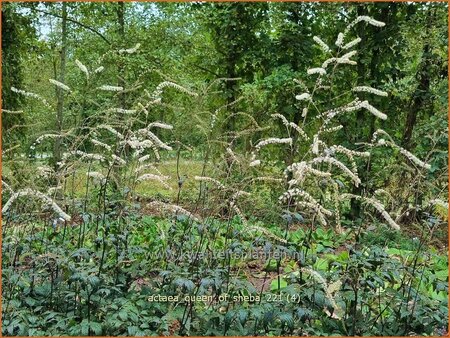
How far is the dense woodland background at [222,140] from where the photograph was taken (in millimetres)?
3367

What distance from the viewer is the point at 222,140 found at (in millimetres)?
5137

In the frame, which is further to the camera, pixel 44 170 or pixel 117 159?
pixel 44 170

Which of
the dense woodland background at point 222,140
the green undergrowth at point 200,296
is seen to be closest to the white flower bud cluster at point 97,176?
the dense woodland background at point 222,140

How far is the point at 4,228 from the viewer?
4086mm

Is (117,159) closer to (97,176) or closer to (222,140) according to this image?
(97,176)

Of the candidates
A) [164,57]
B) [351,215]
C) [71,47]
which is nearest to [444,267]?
[351,215]

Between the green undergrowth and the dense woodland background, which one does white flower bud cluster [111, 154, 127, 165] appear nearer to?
the dense woodland background

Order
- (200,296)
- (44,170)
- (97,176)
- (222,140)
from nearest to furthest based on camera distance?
1. (200,296)
2. (97,176)
3. (44,170)
4. (222,140)

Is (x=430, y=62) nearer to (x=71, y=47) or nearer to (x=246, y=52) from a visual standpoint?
(x=246, y=52)

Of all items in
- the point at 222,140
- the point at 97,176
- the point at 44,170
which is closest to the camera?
the point at 97,176

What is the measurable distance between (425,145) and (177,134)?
4533 millimetres

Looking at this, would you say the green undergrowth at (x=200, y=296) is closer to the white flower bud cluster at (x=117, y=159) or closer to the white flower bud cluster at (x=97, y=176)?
the white flower bud cluster at (x=97, y=176)

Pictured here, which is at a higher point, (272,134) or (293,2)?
(293,2)

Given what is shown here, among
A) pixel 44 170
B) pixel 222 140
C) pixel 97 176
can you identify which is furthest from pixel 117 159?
pixel 222 140
